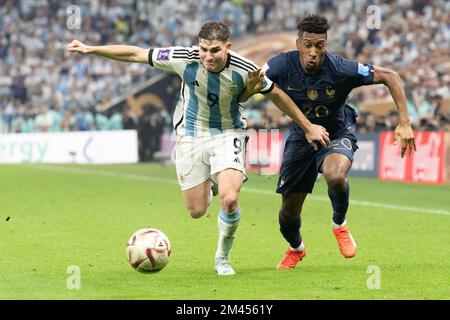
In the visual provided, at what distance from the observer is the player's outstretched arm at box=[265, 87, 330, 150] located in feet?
28.4

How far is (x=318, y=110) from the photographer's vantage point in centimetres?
923

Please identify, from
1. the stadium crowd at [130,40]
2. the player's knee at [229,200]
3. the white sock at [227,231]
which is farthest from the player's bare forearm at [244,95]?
the stadium crowd at [130,40]

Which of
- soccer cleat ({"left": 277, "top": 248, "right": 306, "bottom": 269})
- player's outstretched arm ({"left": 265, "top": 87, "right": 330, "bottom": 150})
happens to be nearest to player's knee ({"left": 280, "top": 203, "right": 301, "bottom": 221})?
soccer cleat ({"left": 277, "top": 248, "right": 306, "bottom": 269})

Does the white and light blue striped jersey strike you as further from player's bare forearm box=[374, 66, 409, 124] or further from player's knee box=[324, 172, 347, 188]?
player's bare forearm box=[374, 66, 409, 124]

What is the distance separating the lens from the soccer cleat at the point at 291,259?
9.20 metres

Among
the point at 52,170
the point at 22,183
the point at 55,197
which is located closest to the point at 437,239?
the point at 55,197

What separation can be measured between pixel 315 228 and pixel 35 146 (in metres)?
18.7

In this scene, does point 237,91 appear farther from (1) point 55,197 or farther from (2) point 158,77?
(2) point 158,77

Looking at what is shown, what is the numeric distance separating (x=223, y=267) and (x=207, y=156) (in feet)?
3.19

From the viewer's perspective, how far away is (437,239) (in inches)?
454

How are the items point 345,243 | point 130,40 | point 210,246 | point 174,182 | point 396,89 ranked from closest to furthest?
1. point 396,89
2. point 345,243
3. point 210,246
4. point 174,182
5. point 130,40

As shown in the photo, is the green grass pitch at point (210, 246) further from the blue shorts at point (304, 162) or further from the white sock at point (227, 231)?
the blue shorts at point (304, 162)

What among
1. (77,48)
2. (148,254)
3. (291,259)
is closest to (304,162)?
(291,259)

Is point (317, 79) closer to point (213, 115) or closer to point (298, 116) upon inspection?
point (298, 116)
